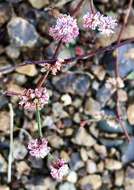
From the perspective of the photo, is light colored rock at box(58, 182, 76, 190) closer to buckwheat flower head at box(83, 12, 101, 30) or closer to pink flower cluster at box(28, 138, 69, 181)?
pink flower cluster at box(28, 138, 69, 181)

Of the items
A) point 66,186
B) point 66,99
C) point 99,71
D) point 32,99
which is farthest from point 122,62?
point 32,99

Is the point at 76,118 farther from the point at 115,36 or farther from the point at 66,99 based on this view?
the point at 115,36

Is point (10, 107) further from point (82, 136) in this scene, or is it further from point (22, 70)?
point (82, 136)

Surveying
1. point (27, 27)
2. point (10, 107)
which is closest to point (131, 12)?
point (27, 27)

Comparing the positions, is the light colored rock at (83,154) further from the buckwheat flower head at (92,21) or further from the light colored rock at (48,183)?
the buckwheat flower head at (92,21)

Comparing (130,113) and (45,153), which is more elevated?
(130,113)

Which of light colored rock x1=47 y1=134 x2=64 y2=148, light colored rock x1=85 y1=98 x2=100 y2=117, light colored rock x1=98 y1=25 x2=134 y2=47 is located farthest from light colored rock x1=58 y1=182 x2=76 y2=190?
light colored rock x1=98 y1=25 x2=134 y2=47

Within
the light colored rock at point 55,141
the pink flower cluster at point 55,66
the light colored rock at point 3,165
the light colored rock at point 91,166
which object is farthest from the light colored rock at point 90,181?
the pink flower cluster at point 55,66

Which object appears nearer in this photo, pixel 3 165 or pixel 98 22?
pixel 98 22
